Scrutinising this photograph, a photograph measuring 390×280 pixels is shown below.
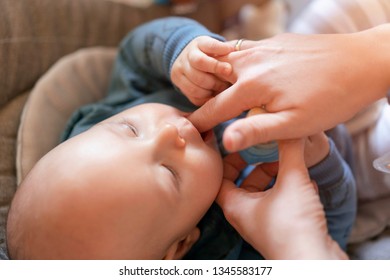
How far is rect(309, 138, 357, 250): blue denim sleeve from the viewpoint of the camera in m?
0.84

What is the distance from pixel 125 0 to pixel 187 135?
0.65 meters

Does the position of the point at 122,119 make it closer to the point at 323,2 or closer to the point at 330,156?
the point at 330,156

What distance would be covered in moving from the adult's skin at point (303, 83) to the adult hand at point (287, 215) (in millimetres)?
57

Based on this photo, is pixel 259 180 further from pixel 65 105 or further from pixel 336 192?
pixel 65 105

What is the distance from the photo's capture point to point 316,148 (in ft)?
2.62

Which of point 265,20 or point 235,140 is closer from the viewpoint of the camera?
point 235,140

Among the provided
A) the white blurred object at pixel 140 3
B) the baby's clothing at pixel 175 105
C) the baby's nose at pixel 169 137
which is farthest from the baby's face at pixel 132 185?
the white blurred object at pixel 140 3

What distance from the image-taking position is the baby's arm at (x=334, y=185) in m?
0.81

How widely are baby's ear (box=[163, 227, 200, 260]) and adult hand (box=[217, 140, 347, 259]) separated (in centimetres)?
10

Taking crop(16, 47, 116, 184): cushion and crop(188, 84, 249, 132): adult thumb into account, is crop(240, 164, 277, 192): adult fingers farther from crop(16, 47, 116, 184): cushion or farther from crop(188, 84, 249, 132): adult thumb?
crop(16, 47, 116, 184): cushion

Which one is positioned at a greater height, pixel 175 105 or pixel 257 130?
pixel 257 130

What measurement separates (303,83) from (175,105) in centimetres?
33

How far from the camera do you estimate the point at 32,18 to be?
39.8 inches

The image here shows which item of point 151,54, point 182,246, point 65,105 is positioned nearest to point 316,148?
point 182,246
